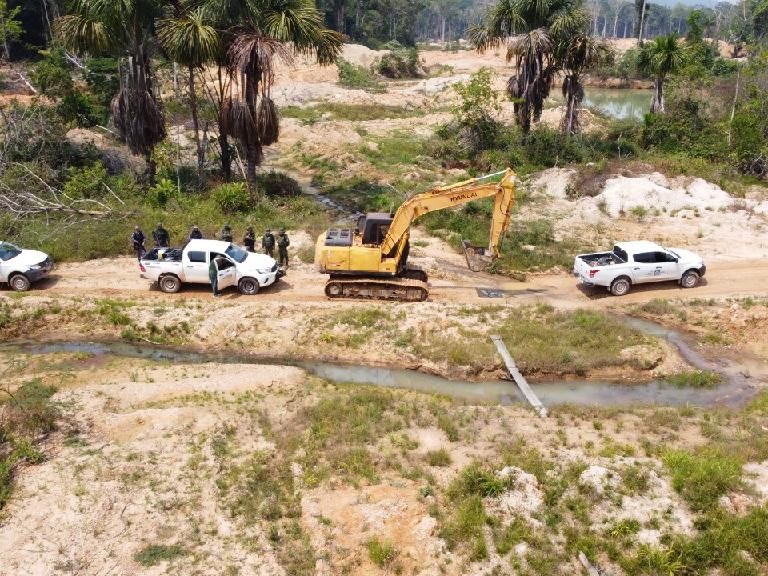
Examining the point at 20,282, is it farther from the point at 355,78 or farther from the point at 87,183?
the point at 355,78

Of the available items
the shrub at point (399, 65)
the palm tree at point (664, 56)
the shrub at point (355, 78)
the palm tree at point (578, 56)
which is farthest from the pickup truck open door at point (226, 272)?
the shrub at point (399, 65)

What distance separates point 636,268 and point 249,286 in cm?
1339

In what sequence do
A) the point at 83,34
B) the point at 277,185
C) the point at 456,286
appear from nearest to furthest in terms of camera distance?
1. the point at 456,286
2. the point at 83,34
3. the point at 277,185

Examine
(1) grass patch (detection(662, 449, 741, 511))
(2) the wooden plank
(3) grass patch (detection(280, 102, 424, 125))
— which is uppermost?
(3) grass patch (detection(280, 102, 424, 125))

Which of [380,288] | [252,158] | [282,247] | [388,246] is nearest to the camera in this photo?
[388,246]

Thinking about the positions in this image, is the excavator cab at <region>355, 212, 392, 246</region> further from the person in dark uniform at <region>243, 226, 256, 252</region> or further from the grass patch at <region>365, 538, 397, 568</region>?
the grass patch at <region>365, 538, 397, 568</region>

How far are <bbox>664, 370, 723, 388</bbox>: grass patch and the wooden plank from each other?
4069 mm

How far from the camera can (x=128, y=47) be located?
87.1 feet

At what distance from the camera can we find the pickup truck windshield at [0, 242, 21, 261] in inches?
810

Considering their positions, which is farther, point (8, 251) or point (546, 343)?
point (8, 251)

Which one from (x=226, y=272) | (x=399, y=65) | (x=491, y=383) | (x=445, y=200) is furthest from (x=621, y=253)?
(x=399, y=65)

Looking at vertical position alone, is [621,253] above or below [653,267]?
above

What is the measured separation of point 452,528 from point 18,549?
7.39 m

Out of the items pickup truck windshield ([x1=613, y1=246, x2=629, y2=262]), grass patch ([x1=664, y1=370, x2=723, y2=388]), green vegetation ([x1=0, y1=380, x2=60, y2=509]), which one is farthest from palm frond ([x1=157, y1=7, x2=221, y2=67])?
grass patch ([x1=664, y1=370, x2=723, y2=388])
